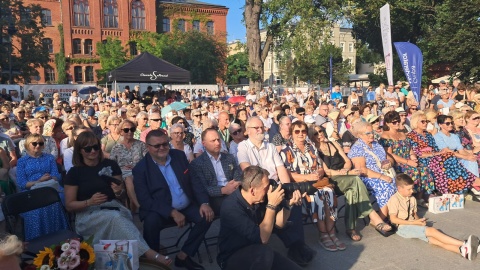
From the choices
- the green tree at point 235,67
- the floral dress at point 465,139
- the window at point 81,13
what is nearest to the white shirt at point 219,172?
the floral dress at point 465,139

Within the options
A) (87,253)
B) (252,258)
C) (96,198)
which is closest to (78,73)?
(96,198)

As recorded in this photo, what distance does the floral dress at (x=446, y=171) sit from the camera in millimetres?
6195

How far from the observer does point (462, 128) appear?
23.7ft

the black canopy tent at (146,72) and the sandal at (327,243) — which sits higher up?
the black canopy tent at (146,72)

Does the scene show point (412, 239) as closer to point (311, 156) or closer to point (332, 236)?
point (332, 236)

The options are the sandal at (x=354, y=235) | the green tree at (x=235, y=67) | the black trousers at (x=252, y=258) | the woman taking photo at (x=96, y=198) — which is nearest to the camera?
the black trousers at (x=252, y=258)

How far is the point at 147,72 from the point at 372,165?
1110 cm

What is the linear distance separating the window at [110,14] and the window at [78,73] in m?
5.55

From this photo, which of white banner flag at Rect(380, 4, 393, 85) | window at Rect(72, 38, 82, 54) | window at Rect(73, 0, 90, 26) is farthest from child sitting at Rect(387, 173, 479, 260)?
window at Rect(73, 0, 90, 26)

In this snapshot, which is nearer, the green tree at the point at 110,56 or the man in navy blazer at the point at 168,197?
the man in navy blazer at the point at 168,197

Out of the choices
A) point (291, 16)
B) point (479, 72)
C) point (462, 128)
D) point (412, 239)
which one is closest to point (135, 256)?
point (412, 239)

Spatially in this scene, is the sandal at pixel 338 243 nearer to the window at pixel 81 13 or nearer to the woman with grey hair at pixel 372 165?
the woman with grey hair at pixel 372 165

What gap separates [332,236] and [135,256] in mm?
2507

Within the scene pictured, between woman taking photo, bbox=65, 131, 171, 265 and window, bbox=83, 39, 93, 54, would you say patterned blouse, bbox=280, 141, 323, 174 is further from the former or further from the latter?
window, bbox=83, 39, 93, 54
